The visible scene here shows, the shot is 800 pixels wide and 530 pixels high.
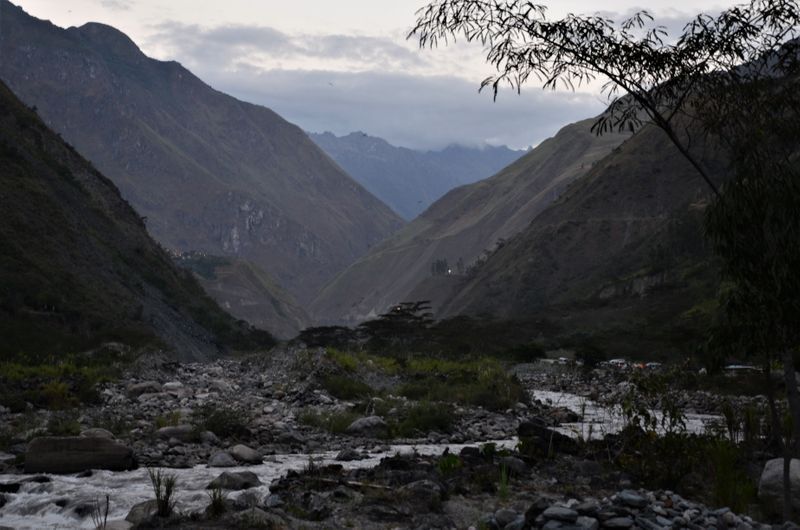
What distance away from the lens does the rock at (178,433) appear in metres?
21.4

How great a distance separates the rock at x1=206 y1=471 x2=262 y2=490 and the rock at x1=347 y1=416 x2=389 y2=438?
9.12 m

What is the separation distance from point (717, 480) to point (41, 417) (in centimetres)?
1890

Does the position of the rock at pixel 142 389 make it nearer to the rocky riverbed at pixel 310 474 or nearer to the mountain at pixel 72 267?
the rocky riverbed at pixel 310 474

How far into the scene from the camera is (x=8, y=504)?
14.0m

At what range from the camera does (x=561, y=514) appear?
36.9ft

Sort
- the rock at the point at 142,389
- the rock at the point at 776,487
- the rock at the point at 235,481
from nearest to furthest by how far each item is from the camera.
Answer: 1. the rock at the point at 776,487
2. the rock at the point at 235,481
3. the rock at the point at 142,389

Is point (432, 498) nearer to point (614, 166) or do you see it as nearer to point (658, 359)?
point (658, 359)

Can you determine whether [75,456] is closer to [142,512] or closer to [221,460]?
[221,460]

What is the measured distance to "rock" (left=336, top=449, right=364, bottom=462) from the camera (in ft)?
65.6

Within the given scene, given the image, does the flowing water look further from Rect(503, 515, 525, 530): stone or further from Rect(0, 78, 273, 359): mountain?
Rect(0, 78, 273, 359): mountain

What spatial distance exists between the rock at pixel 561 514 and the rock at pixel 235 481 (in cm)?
662

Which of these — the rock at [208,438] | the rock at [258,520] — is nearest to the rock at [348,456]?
the rock at [208,438]

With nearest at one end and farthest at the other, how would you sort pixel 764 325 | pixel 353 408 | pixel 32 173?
pixel 764 325 < pixel 353 408 < pixel 32 173

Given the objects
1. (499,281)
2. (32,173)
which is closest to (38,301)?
(32,173)
